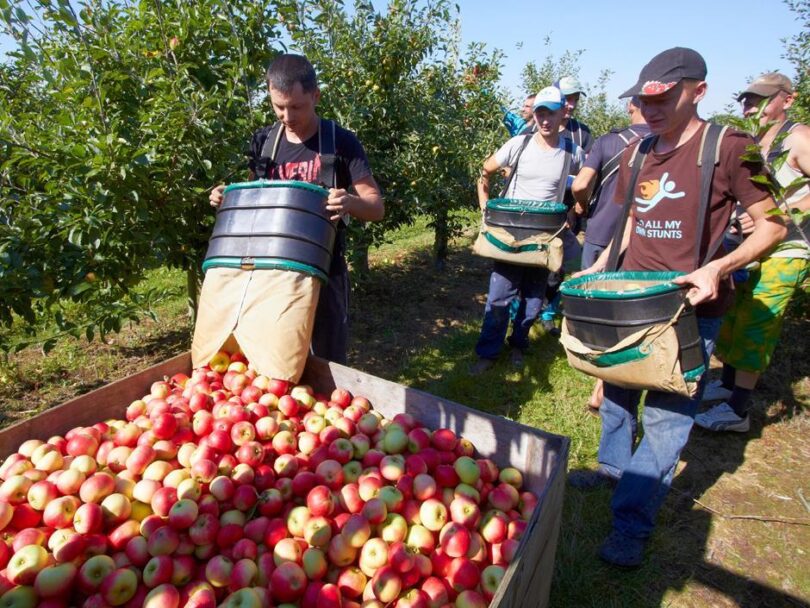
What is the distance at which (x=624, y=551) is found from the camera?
2.14 meters

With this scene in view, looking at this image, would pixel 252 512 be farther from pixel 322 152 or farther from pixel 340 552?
pixel 322 152

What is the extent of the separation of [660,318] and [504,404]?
6.21 feet

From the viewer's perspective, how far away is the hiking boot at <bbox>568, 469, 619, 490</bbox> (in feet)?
8.70

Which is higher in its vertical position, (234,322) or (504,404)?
(234,322)

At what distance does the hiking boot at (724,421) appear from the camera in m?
3.10

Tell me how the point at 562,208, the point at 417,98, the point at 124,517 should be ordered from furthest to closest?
the point at 417,98
the point at 562,208
the point at 124,517

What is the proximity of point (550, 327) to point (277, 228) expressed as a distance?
11.3 feet

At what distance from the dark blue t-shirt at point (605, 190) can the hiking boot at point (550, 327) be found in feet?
4.56

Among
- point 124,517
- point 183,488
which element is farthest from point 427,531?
point 124,517

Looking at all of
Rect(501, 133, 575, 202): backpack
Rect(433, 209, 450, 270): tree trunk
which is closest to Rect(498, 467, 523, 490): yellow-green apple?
Rect(501, 133, 575, 202): backpack

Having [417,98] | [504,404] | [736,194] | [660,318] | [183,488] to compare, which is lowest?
[504,404]

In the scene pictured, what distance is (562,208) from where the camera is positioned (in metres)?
3.33

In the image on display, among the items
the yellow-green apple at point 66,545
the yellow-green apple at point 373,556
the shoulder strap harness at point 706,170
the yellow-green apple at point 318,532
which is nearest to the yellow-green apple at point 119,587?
the yellow-green apple at point 66,545

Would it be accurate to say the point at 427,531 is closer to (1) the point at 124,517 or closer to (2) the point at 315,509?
(2) the point at 315,509
